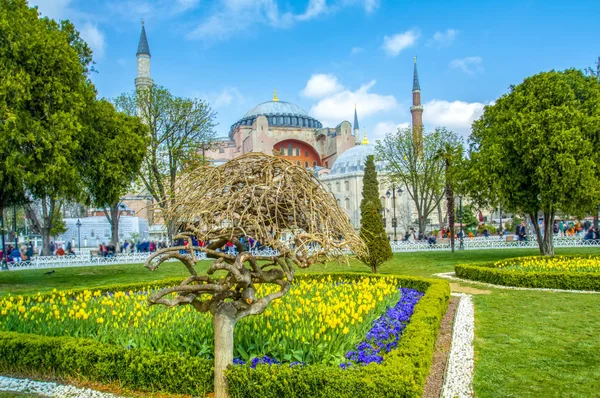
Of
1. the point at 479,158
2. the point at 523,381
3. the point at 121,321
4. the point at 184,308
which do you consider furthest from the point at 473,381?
the point at 479,158

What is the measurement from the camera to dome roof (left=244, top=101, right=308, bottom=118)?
68894mm

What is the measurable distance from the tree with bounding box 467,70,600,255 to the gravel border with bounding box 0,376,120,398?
1521 centimetres

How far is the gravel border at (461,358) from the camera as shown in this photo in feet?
17.2

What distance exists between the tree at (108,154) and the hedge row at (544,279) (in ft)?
43.0

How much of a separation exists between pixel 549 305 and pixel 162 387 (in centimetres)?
815

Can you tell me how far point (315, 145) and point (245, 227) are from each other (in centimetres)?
6191

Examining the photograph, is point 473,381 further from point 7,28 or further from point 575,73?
point 575,73

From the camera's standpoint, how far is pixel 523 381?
17.9ft

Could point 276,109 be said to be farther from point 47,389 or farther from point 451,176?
point 47,389

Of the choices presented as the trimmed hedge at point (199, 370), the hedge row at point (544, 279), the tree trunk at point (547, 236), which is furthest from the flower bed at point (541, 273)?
the trimmed hedge at point (199, 370)

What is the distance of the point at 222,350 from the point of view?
490cm

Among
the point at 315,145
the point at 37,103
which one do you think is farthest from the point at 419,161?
the point at 315,145

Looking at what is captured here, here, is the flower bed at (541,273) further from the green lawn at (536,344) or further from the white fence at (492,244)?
the white fence at (492,244)

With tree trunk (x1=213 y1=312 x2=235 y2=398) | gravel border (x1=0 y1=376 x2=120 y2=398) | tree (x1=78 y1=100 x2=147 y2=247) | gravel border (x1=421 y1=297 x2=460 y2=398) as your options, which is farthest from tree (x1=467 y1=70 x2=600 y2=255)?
gravel border (x1=0 y1=376 x2=120 y2=398)
